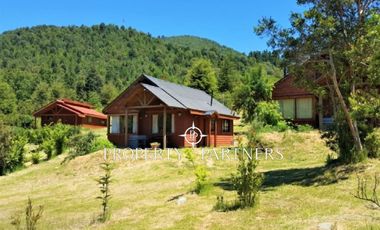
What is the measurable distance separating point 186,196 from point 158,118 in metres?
16.0

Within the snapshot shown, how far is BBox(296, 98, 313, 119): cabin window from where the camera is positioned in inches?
1248

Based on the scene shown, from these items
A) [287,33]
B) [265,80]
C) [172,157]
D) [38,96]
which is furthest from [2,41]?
[287,33]

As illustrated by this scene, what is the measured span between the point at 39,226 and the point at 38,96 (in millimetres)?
71312

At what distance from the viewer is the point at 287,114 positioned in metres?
33.1

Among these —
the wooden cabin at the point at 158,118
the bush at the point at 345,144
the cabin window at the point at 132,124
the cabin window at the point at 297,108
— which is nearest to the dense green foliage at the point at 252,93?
the cabin window at the point at 297,108

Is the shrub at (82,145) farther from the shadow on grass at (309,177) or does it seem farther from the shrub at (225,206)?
the shrub at (225,206)

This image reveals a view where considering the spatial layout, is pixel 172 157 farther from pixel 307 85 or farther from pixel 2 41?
pixel 2 41

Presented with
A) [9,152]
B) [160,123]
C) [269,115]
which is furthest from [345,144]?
[9,152]

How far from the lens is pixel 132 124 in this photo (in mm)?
29344

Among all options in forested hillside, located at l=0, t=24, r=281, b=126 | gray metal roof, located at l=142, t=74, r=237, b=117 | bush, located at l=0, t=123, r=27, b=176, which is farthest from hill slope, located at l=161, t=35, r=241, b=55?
bush, located at l=0, t=123, r=27, b=176

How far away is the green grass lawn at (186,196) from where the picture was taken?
356 inches

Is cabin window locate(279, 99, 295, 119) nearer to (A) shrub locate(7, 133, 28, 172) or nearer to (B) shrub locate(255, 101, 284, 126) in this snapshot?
(B) shrub locate(255, 101, 284, 126)

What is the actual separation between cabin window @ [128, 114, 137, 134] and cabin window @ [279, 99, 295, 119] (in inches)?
473

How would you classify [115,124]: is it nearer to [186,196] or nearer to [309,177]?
[186,196]
